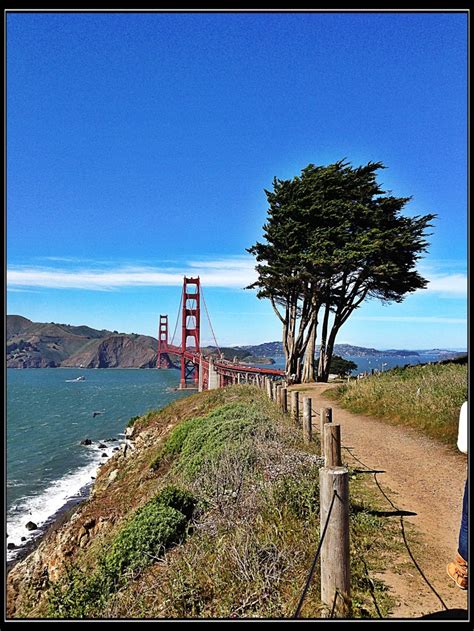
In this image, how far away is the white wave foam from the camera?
1399cm

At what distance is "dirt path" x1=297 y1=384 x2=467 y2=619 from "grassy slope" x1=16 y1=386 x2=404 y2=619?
0.66 ft

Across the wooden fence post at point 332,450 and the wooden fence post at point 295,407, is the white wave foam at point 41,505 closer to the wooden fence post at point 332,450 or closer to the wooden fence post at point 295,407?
the wooden fence post at point 295,407

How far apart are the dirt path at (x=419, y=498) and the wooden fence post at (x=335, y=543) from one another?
0.59m

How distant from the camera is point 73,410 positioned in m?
44.5

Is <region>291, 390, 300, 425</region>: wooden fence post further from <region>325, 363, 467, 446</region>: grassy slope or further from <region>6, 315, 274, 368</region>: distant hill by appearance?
<region>6, 315, 274, 368</region>: distant hill

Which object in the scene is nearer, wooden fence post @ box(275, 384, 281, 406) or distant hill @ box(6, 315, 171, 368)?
wooden fence post @ box(275, 384, 281, 406)

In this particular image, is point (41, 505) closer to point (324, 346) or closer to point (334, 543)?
point (324, 346)

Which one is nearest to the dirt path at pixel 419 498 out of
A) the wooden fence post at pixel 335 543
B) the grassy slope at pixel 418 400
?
the grassy slope at pixel 418 400

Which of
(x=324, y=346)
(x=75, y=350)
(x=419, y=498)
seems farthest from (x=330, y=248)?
(x=75, y=350)

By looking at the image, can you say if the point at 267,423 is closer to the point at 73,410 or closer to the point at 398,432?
the point at 398,432

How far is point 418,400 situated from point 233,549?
852 cm

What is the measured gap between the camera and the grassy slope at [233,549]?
3525 mm

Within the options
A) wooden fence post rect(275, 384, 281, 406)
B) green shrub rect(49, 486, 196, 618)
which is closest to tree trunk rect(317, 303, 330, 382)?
wooden fence post rect(275, 384, 281, 406)

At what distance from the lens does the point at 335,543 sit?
2.90 meters
